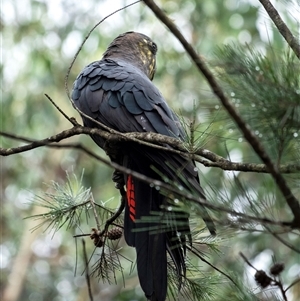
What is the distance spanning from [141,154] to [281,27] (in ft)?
2.42

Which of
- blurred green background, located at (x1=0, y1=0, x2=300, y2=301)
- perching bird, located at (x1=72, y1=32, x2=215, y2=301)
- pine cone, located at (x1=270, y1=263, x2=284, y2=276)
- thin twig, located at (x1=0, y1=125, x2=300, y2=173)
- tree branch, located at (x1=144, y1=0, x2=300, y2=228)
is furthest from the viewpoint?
blurred green background, located at (x1=0, y1=0, x2=300, y2=301)

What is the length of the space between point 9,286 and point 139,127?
5.89 metres

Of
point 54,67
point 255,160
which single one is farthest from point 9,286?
point 255,160

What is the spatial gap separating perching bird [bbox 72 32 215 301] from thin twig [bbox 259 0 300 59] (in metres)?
0.47

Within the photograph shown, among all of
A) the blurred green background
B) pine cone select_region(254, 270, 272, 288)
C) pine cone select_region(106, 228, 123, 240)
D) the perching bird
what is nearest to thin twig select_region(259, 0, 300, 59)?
the perching bird

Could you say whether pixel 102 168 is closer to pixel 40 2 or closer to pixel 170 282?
pixel 40 2

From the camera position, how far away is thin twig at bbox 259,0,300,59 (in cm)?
171

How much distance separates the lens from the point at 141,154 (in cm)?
244

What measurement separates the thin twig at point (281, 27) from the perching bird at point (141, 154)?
472mm

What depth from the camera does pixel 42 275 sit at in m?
8.63

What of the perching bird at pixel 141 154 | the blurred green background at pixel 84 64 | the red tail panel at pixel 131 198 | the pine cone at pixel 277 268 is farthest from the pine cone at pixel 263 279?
the blurred green background at pixel 84 64

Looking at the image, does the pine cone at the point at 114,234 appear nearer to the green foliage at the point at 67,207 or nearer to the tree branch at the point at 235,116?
the green foliage at the point at 67,207

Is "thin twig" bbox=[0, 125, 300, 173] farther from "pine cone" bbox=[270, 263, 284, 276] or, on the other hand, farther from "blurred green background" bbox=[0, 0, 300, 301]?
"blurred green background" bbox=[0, 0, 300, 301]

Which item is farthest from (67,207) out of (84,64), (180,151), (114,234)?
(84,64)
